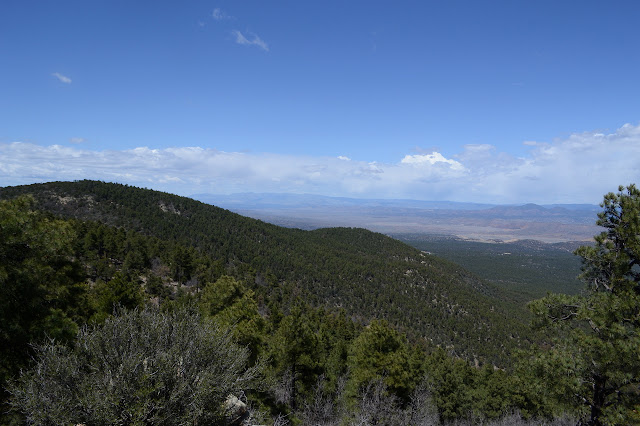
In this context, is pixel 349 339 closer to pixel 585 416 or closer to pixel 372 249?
pixel 585 416

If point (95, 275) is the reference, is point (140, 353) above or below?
above

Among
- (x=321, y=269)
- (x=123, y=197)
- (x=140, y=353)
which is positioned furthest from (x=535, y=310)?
(x=123, y=197)

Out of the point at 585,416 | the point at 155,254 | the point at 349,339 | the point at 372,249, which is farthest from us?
the point at 372,249

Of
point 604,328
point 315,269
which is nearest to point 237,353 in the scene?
point 604,328

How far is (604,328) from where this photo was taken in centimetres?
889

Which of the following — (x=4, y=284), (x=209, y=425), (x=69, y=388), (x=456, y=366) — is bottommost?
(x=456, y=366)

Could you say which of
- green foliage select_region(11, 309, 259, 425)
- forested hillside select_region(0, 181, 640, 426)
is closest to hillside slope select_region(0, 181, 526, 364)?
forested hillside select_region(0, 181, 640, 426)

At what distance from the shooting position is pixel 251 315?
17.5 meters

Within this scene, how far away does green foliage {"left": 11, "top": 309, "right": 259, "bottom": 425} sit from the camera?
20.9ft

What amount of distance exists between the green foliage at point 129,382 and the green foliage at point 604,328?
9.65 metres

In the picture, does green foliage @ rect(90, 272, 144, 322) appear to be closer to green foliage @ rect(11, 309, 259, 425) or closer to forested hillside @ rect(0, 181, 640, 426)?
forested hillside @ rect(0, 181, 640, 426)

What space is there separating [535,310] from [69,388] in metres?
13.1

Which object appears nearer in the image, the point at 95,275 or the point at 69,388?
the point at 69,388

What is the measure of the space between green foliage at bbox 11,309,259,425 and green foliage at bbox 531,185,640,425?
31.7 feet
